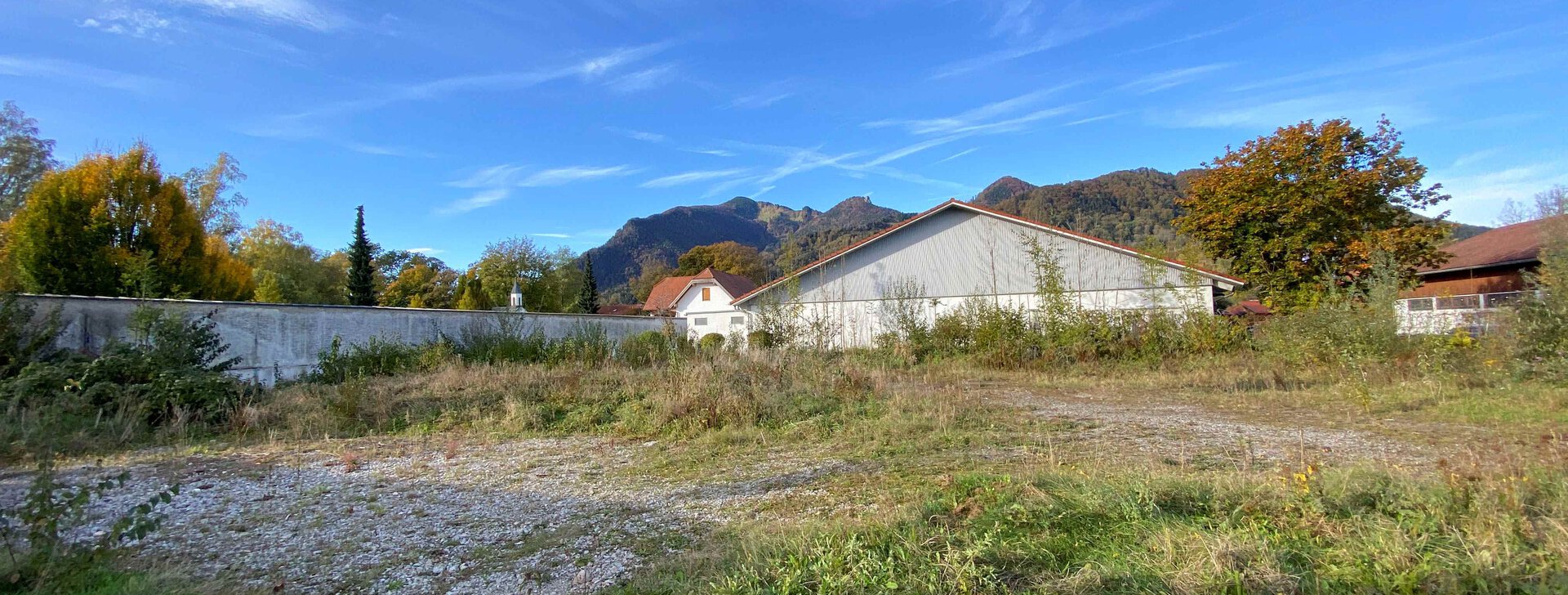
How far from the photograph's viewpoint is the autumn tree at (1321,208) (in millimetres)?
15734

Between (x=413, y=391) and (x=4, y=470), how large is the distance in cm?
401

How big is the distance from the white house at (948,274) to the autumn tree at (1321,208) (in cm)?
128

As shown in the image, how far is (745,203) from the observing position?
615ft

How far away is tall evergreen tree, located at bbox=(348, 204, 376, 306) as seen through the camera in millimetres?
33281

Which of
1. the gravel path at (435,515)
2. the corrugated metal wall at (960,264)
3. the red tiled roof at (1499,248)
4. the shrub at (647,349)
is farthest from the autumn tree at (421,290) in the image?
the red tiled roof at (1499,248)

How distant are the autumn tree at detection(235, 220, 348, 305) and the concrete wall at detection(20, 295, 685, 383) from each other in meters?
21.4

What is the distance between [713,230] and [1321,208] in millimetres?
129812

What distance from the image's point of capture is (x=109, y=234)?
1584 centimetres

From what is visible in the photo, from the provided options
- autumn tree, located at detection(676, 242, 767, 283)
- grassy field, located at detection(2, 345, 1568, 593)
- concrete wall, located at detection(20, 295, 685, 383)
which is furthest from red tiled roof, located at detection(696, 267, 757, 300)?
grassy field, located at detection(2, 345, 1568, 593)

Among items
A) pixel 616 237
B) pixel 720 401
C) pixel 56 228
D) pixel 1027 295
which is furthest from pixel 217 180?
pixel 616 237

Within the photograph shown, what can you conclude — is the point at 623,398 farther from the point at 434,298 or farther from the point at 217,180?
the point at 434,298

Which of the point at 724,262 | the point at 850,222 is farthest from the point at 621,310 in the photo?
the point at 850,222

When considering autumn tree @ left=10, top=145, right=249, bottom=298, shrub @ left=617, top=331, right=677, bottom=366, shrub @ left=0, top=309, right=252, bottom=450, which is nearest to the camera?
shrub @ left=0, top=309, right=252, bottom=450

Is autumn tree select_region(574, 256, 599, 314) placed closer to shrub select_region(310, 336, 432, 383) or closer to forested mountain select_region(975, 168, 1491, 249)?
forested mountain select_region(975, 168, 1491, 249)
